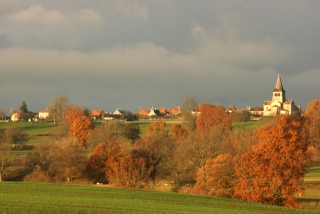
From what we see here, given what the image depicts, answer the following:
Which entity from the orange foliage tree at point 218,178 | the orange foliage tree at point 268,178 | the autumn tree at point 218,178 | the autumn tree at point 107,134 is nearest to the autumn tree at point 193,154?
the autumn tree at point 218,178

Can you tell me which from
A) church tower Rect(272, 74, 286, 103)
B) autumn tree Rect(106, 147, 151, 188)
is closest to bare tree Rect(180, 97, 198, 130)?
autumn tree Rect(106, 147, 151, 188)

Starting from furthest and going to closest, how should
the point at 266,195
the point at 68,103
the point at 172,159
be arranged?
the point at 68,103
the point at 172,159
the point at 266,195

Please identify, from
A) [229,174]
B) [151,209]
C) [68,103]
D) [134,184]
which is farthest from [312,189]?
[68,103]

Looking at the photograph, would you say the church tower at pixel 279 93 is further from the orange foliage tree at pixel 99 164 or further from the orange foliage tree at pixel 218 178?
the orange foliage tree at pixel 218 178

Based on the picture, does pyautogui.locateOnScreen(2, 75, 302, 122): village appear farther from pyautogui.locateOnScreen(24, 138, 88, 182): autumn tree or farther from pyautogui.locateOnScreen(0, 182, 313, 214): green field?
pyautogui.locateOnScreen(0, 182, 313, 214): green field

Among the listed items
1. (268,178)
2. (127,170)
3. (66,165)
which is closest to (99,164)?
(66,165)

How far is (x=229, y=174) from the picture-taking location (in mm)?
48094

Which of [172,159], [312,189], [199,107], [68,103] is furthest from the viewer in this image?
[68,103]

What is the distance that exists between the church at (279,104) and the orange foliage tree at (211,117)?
199 feet

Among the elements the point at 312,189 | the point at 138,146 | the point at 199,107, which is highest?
the point at 199,107

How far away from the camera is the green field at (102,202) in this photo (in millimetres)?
25969

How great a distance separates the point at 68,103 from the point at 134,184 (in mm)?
80325

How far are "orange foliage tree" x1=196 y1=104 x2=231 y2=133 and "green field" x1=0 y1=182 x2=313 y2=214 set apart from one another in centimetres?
6164

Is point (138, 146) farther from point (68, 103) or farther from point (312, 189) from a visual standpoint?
point (68, 103)
